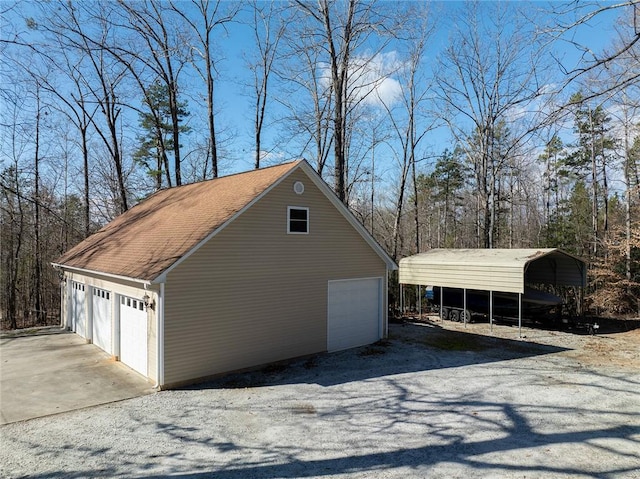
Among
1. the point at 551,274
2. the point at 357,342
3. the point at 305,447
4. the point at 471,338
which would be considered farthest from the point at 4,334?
the point at 551,274

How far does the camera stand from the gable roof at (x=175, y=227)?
9398 mm

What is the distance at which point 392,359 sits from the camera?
37.8 feet

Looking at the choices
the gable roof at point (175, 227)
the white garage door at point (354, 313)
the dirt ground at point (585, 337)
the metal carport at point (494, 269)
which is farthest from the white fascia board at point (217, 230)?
the dirt ground at point (585, 337)

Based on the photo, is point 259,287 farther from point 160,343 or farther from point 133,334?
point 133,334

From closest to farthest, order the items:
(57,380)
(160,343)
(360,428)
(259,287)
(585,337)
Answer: (360,428), (160,343), (57,380), (259,287), (585,337)

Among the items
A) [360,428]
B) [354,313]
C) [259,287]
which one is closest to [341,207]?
[354,313]

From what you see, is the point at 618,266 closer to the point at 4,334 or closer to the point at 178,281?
the point at 178,281

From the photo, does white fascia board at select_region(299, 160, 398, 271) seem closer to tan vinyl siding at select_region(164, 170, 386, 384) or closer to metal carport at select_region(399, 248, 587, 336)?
tan vinyl siding at select_region(164, 170, 386, 384)

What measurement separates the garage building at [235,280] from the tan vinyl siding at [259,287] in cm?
3

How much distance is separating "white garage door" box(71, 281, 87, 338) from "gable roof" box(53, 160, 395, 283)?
907mm

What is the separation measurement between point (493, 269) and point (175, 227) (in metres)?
11.7

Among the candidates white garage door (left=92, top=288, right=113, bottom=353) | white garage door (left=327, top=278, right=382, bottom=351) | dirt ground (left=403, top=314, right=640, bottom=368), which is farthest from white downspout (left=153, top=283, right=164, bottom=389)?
dirt ground (left=403, top=314, right=640, bottom=368)

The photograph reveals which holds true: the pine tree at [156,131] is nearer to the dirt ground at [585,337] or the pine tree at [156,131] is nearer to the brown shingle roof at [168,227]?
the brown shingle roof at [168,227]

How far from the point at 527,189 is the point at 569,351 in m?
22.1
